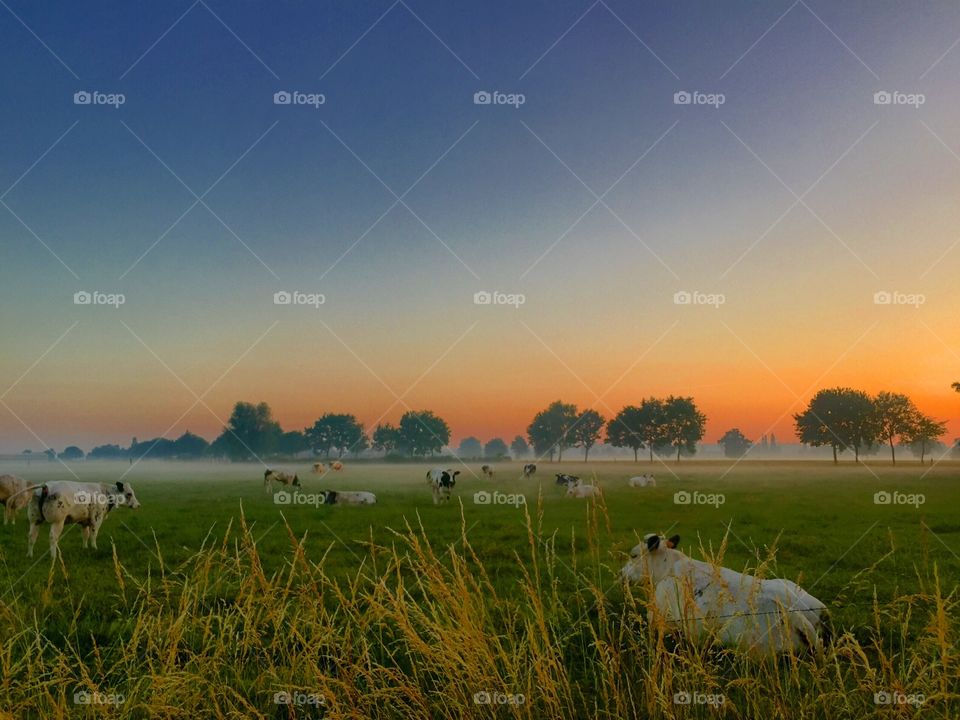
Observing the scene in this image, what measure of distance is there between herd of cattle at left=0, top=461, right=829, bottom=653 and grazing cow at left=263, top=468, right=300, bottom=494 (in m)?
0.93

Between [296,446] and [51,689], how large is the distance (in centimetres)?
7004

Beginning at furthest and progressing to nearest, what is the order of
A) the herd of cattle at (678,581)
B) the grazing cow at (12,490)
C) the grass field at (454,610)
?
the grazing cow at (12,490)
the herd of cattle at (678,581)
the grass field at (454,610)

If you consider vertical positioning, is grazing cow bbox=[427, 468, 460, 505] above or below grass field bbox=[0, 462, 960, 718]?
above

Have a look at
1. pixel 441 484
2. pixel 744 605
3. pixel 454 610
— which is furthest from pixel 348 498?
pixel 454 610

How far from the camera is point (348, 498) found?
30.6 metres

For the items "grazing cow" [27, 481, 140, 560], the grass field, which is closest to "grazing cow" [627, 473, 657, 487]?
the grass field

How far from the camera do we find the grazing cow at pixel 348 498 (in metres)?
30.2

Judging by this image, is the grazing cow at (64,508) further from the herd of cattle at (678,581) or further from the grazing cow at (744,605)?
the grazing cow at (744,605)

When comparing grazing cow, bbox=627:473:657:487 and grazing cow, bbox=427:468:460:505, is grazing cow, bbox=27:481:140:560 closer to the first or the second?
grazing cow, bbox=427:468:460:505

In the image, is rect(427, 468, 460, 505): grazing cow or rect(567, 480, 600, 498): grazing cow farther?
rect(567, 480, 600, 498): grazing cow

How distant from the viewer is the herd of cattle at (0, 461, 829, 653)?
15.8ft

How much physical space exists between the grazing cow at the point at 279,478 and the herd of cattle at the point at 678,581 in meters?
0.93

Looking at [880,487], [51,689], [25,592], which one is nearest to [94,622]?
[51,689]

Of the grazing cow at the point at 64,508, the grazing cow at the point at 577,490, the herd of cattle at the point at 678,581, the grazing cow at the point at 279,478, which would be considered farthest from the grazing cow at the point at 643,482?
the grazing cow at the point at 64,508
